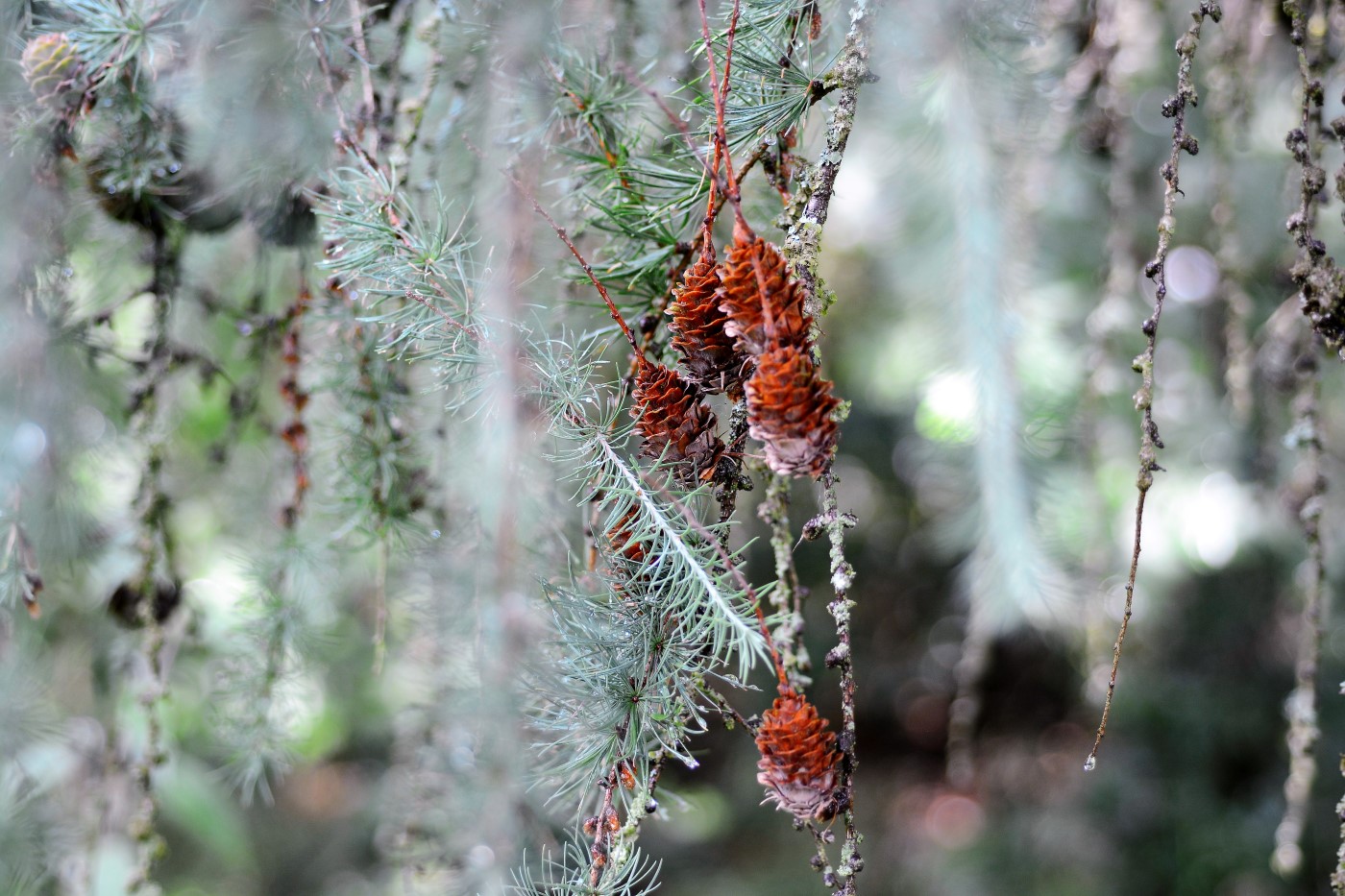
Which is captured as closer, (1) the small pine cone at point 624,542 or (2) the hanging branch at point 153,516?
(1) the small pine cone at point 624,542

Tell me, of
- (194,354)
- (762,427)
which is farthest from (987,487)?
(194,354)

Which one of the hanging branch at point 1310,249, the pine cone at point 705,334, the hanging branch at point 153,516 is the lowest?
the hanging branch at point 153,516

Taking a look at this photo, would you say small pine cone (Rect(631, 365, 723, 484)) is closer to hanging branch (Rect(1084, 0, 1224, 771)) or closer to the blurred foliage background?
the blurred foliage background

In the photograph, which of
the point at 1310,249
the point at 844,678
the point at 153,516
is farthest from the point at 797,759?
the point at 153,516

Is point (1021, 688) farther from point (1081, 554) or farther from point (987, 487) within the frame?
point (987, 487)

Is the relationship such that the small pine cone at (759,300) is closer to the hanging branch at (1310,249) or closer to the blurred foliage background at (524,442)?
the blurred foliage background at (524,442)

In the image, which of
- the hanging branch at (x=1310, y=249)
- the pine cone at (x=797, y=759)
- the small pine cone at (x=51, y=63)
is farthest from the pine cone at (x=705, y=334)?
the small pine cone at (x=51, y=63)
